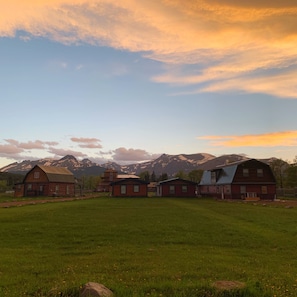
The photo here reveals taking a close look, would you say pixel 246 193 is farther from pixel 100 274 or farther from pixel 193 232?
pixel 100 274

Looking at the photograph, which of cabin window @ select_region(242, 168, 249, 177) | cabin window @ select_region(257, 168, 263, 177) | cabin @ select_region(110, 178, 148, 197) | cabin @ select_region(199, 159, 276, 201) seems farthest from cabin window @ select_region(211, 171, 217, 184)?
cabin @ select_region(110, 178, 148, 197)

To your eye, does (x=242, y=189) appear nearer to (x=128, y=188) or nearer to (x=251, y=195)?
(x=251, y=195)

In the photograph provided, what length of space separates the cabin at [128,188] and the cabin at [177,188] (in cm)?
496

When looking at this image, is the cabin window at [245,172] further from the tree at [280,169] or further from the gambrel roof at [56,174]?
the gambrel roof at [56,174]

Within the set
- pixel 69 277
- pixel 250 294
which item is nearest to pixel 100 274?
pixel 69 277

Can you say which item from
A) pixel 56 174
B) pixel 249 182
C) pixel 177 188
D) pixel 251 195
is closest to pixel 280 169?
pixel 249 182

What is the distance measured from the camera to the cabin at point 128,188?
70188mm

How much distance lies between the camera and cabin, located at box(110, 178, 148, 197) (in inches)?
2763

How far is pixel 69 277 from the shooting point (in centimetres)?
938

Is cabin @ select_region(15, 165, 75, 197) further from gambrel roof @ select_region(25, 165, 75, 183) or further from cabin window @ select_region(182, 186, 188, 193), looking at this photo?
cabin window @ select_region(182, 186, 188, 193)

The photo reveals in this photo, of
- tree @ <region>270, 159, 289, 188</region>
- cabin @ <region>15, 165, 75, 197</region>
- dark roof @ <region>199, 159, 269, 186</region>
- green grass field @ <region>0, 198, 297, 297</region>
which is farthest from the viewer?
tree @ <region>270, 159, 289, 188</region>

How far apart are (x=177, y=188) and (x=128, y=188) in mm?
11752

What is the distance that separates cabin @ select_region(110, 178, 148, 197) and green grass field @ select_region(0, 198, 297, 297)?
161 feet

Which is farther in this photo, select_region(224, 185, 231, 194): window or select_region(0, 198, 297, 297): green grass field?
select_region(224, 185, 231, 194): window
